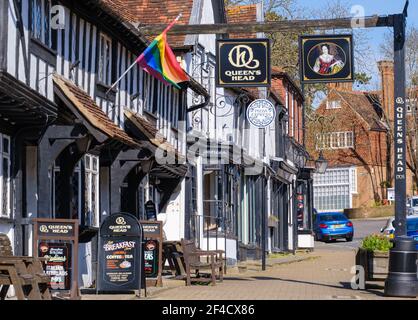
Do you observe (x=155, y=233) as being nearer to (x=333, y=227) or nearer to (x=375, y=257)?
(x=375, y=257)

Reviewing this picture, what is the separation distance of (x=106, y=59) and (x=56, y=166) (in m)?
3.08

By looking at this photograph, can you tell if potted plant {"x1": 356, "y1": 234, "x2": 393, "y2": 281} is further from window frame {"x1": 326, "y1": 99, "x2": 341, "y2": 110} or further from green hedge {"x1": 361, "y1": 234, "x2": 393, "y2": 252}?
window frame {"x1": 326, "y1": 99, "x2": 341, "y2": 110}

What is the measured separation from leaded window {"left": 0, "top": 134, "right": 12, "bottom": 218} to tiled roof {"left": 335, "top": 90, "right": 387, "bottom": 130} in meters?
51.7

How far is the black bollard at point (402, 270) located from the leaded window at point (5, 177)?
6746mm

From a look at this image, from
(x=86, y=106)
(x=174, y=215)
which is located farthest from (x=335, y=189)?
(x=86, y=106)

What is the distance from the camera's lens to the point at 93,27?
18.1 metres

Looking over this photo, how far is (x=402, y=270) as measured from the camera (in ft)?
54.1

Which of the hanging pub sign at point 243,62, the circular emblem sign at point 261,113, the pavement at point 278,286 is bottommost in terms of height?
the pavement at point 278,286

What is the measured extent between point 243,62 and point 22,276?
869cm

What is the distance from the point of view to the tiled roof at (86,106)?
50.6ft

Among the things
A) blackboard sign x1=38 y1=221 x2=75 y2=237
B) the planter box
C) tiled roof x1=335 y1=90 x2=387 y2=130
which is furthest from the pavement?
tiled roof x1=335 y1=90 x2=387 y2=130

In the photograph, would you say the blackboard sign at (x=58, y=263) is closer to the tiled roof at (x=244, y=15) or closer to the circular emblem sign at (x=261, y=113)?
the circular emblem sign at (x=261, y=113)

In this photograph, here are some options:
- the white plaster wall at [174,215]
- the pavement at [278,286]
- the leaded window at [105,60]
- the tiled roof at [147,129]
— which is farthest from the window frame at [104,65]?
the white plaster wall at [174,215]

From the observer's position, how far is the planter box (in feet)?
60.8
